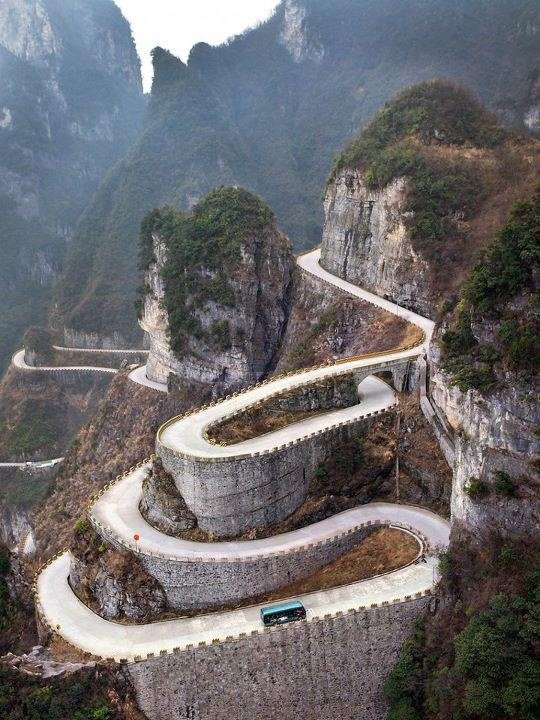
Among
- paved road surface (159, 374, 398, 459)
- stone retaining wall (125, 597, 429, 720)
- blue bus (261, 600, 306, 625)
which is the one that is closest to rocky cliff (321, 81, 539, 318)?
paved road surface (159, 374, 398, 459)

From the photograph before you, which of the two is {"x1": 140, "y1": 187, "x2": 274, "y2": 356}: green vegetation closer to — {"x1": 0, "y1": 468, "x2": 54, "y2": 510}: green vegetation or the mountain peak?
{"x1": 0, "y1": 468, "x2": 54, "y2": 510}: green vegetation

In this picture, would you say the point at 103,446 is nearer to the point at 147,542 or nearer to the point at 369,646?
the point at 147,542

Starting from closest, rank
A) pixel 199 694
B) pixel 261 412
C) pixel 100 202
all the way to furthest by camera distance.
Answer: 1. pixel 199 694
2. pixel 261 412
3. pixel 100 202

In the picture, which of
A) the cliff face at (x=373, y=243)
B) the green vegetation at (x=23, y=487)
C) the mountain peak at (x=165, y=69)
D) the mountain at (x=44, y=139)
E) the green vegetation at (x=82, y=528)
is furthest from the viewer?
the mountain at (x=44, y=139)

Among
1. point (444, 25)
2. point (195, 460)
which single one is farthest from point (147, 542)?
point (444, 25)

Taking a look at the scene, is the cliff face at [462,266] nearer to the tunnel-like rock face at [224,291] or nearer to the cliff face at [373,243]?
the cliff face at [373,243]

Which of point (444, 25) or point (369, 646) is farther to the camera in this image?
point (444, 25)

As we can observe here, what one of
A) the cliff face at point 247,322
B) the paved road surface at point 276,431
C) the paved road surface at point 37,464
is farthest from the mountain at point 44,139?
the paved road surface at point 276,431
